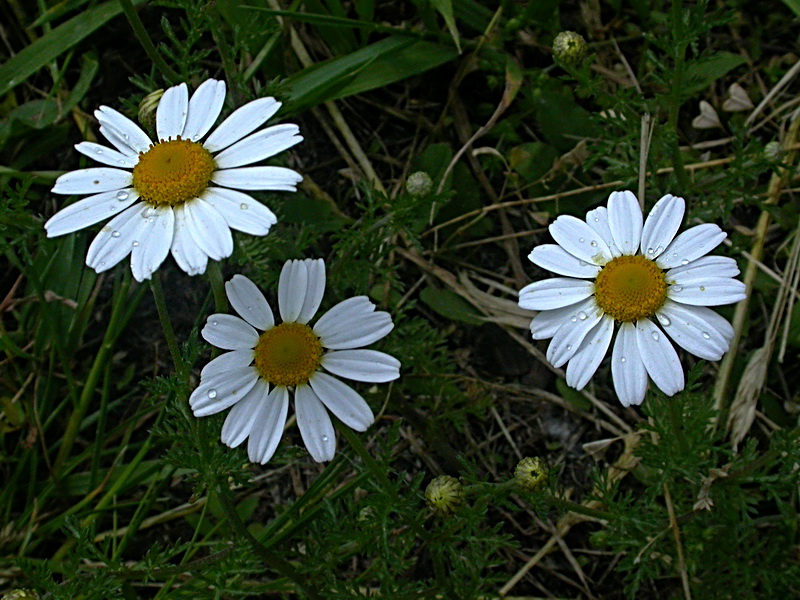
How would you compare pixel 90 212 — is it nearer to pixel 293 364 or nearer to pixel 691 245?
pixel 293 364

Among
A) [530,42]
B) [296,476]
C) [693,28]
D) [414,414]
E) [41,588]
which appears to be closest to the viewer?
[41,588]

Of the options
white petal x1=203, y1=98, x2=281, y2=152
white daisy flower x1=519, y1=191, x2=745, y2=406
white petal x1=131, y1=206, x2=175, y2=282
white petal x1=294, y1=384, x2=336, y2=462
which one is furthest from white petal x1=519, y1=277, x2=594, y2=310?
white petal x1=131, y1=206, x2=175, y2=282

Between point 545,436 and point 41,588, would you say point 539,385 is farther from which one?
point 41,588

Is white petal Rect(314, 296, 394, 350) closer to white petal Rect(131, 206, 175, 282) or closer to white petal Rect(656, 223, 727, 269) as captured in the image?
white petal Rect(131, 206, 175, 282)

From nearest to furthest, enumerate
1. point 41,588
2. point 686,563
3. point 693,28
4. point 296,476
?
point 41,588 < point 693,28 < point 686,563 < point 296,476

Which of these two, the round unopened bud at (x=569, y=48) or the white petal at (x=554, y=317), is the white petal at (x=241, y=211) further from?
the round unopened bud at (x=569, y=48)

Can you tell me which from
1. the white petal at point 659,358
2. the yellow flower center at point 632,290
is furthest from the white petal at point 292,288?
the white petal at point 659,358

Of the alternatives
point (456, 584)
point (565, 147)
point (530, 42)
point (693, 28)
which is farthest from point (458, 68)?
point (456, 584)
